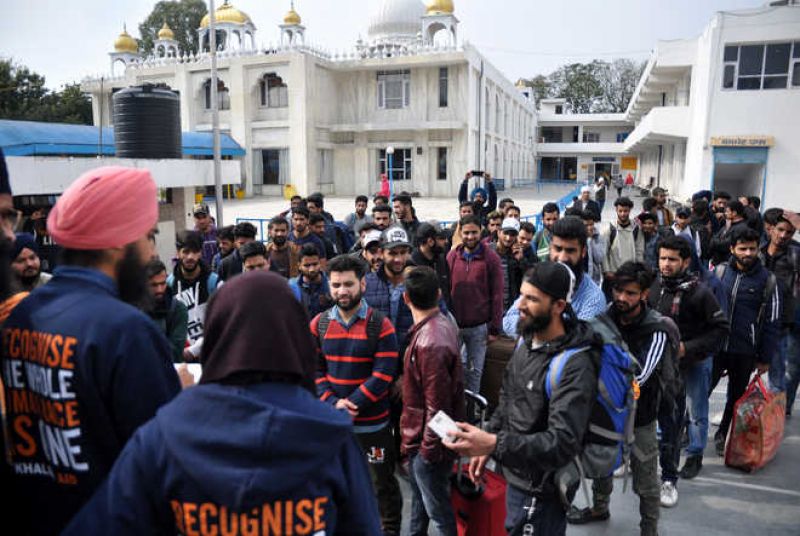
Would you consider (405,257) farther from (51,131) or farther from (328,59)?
(328,59)

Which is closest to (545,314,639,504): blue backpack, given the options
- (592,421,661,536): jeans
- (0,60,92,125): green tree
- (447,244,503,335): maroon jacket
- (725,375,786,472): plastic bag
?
(592,421,661,536): jeans

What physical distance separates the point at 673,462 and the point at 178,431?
148 inches

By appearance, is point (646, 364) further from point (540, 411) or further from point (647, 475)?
point (540, 411)

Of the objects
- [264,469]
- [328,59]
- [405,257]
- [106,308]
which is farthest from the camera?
[328,59]

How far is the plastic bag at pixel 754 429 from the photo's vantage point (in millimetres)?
4234

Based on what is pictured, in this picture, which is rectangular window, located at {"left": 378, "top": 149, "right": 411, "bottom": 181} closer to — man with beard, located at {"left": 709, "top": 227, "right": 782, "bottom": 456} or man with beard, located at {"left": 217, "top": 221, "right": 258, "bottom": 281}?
man with beard, located at {"left": 217, "top": 221, "right": 258, "bottom": 281}

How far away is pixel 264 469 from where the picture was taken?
123 cm

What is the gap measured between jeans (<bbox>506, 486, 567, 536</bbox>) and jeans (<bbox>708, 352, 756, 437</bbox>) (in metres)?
2.76

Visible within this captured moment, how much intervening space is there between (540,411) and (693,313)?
2171mm

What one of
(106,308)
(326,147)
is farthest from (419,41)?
(106,308)

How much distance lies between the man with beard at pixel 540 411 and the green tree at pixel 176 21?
56.9m

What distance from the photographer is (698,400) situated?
426 cm

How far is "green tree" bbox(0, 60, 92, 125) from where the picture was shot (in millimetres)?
36219

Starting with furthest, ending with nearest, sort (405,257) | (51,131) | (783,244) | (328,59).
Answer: (328,59), (51,131), (783,244), (405,257)
